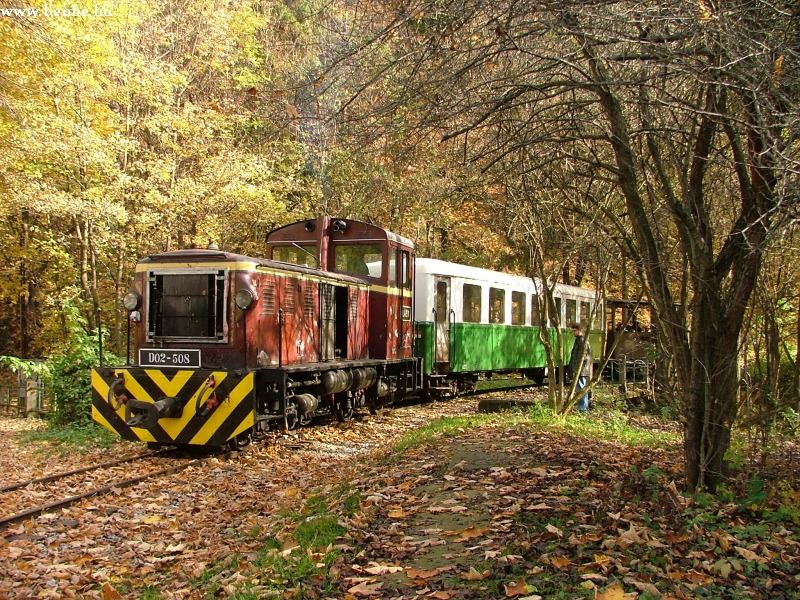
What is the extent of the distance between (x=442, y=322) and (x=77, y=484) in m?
9.65

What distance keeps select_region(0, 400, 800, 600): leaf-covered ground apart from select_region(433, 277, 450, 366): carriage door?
25.1 feet

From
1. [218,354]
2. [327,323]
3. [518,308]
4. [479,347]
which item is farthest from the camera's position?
[518,308]

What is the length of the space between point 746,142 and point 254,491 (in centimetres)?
592

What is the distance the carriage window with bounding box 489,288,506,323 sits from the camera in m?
18.3

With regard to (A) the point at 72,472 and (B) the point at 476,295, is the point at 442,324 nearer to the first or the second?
(B) the point at 476,295

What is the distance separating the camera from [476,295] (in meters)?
17.6

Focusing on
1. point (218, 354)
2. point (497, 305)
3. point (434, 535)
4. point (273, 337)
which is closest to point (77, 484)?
point (218, 354)

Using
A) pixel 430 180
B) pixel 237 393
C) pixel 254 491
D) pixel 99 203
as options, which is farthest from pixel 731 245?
pixel 99 203

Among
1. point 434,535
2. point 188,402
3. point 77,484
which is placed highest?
point 188,402

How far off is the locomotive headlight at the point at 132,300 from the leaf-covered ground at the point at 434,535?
262 centimetres

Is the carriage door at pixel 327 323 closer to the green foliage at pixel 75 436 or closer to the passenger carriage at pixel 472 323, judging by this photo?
the green foliage at pixel 75 436

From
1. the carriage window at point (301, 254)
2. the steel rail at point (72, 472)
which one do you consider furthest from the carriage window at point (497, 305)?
the steel rail at point (72, 472)

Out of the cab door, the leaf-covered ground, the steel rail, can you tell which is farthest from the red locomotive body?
the cab door

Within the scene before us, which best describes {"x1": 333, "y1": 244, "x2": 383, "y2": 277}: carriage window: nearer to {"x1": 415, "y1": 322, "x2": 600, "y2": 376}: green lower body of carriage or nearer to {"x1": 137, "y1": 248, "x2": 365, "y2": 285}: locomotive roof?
{"x1": 415, "y1": 322, "x2": 600, "y2": 376}: green lower body of carriage
